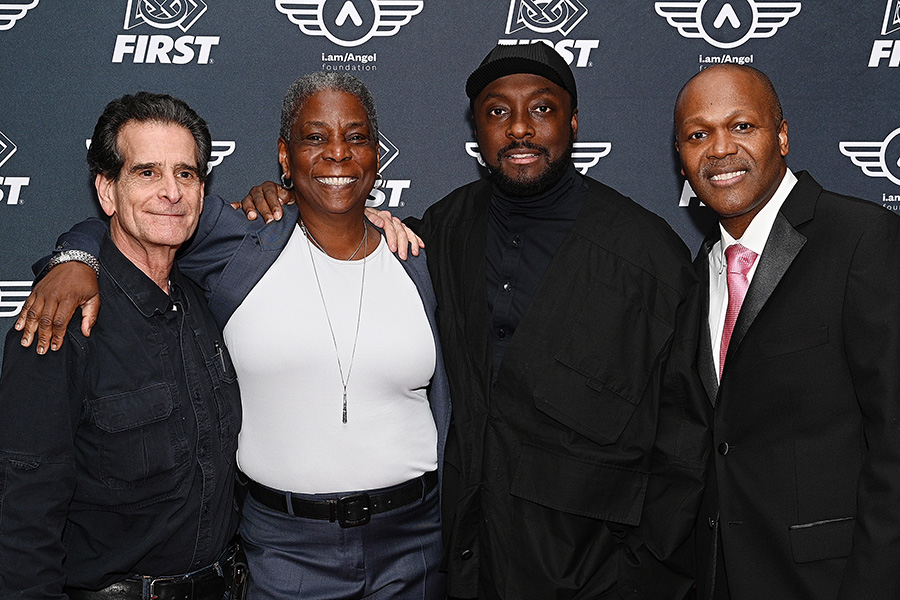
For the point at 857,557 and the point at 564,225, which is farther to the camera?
the point at 564,225

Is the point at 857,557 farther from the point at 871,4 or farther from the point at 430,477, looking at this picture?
the point at 871,4

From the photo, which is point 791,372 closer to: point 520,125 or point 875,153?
point 520,125

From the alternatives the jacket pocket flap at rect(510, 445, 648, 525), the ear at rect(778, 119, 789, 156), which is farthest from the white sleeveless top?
the ear at rect(778, 119, 789, 156)

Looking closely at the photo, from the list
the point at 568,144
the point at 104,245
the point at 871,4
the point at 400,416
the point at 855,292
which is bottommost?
the point at 400,416

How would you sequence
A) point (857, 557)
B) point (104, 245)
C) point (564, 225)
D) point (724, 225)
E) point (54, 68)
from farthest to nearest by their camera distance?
point (54, 68)
point (564, 225)
point (724, 225)
point (104, 245)
point (857, 557)

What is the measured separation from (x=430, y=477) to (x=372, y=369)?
0.32m

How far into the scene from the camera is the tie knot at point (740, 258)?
1855 millimetres

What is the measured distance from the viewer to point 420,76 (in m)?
2.71

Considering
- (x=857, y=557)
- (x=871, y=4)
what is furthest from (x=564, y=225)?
(x=871, y=4)

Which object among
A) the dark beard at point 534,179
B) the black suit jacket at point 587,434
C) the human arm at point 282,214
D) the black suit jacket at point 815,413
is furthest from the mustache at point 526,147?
the black suit jacket at point 815,413

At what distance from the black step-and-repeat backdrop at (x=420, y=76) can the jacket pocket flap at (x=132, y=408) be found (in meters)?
1.19

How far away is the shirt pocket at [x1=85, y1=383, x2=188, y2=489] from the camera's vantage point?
1.62 meters

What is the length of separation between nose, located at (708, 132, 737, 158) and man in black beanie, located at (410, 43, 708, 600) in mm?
275

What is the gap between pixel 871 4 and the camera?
9.00ft
